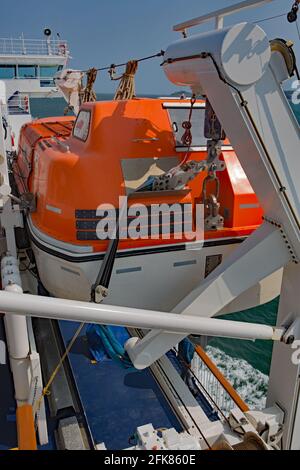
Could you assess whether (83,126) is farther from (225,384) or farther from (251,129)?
(225,384)

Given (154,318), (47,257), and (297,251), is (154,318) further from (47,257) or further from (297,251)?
(47,257)

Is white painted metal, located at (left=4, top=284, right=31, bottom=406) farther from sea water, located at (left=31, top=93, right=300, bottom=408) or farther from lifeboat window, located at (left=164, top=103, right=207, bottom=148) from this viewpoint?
sea water, located at (left=31, top=93, right=300, bottom=408)

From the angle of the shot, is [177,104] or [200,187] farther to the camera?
[177,104]

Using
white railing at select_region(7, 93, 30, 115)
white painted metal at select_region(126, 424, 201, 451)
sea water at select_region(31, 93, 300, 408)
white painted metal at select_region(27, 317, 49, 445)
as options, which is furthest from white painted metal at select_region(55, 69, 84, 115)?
white painted metal at select_region(126, 424, 201, 451)

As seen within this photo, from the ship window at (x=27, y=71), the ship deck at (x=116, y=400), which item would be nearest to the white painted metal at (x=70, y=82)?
the ship deck at (x=116, y=400)

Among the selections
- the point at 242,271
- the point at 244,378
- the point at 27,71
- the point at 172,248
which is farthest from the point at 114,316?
the point at 27,71

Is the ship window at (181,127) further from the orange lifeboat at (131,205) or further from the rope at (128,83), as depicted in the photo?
the rope at (128,83)

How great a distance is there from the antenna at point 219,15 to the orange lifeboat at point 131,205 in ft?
2.19

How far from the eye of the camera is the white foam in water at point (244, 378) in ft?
21.2

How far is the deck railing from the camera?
161 inches

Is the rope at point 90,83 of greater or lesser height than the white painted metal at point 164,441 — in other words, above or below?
above
